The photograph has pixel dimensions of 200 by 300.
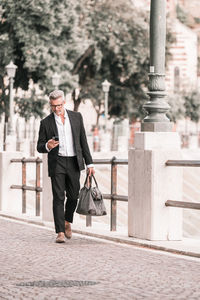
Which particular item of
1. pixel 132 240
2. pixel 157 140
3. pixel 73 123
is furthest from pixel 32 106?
pixel 132 240

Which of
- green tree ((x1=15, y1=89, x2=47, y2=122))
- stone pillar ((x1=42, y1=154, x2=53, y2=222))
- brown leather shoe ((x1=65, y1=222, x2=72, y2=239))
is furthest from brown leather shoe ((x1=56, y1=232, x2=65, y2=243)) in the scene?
green tree ((x1=15, y1=89, x2=47, y2=122))

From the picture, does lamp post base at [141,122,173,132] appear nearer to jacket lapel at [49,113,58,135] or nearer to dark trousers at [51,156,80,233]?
dark trousers at [51,156,80,233]

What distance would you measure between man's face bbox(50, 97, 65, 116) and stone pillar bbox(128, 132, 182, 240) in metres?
1.13

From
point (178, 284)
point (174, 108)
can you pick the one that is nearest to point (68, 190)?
point (178, 284)

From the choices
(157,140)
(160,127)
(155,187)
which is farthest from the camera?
(160,127)

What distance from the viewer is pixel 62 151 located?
11453mm

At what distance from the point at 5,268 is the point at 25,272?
36 centimetres

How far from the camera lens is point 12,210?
1814 centimetres

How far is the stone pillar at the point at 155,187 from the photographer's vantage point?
1154cm

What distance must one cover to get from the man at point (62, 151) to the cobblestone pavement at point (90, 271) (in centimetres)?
57

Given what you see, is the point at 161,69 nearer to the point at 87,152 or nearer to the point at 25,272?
the point at 87,152

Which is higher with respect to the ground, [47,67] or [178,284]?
[47,67]

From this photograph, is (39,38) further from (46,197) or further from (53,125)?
(53,125)

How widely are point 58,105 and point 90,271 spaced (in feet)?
10.3
